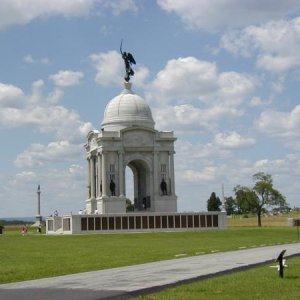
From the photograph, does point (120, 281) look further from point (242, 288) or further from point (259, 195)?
point (259, 195)

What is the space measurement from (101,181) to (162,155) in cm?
853

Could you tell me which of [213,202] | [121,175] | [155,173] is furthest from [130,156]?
[213,202]

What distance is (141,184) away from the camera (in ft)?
318

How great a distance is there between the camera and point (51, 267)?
28.0 metres

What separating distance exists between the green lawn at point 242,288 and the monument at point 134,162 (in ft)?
207

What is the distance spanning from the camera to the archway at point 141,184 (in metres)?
92.7

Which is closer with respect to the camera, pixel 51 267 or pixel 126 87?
pixel 51 267

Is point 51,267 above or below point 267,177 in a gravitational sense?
below

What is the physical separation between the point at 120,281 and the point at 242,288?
3827 mm

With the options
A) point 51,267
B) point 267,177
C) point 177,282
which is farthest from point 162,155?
point 177,282

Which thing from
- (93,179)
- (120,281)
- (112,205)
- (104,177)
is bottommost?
(120,281)

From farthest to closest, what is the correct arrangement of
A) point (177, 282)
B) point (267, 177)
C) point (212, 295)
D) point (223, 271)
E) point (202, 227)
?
1. point (267, 177)
2. point (202, 227)
3. point (223, 271)
4. point (177, 282)
5. point (212, 295)

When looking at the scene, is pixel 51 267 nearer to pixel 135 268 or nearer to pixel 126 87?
pixel 135 268

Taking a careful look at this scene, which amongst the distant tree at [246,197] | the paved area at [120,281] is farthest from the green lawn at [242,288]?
the distant tree at [246,197]
